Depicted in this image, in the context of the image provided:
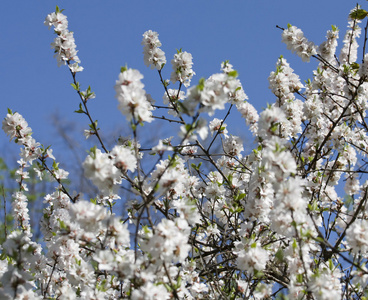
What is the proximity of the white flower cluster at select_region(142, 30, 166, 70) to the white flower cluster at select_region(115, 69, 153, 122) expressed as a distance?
164cm

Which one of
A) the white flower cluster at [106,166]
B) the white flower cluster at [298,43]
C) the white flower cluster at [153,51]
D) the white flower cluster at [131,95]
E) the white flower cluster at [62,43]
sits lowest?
the white flower cluster at [106,166]

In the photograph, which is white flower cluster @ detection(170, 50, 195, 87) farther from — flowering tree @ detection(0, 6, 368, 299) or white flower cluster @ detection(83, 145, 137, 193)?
white flower cluster @ detection(83, 145, 137, 193)

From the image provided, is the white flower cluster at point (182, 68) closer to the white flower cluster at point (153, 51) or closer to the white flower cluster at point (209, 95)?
the white flower cluster at point (153, 51)

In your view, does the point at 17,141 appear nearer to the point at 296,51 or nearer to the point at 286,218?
the point at 286,218

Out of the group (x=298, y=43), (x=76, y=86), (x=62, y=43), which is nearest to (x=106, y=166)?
(x=76, y=86)

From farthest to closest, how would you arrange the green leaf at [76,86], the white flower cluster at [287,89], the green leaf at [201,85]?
the white flower cluster at [287,89] < the green leaf at [76,86] < the green leaf at [201,85]

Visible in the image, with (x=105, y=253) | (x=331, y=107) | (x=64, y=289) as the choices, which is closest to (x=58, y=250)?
(x=64, y=289)

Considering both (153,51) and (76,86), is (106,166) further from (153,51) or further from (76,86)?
(153,51)

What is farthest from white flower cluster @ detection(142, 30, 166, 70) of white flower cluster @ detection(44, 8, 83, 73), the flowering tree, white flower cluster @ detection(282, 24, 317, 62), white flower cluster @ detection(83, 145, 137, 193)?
white flower cluster @ detection(83, 145, 137, 193)

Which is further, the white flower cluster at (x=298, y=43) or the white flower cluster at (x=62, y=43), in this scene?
the white flower cluster at (x=298, y=43)

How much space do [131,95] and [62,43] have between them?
168 cm

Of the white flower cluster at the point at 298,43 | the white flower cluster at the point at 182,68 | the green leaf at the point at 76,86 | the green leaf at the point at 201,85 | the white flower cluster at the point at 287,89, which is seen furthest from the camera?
the white flower cluster at the point at 298,43

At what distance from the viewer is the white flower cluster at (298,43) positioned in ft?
13.7

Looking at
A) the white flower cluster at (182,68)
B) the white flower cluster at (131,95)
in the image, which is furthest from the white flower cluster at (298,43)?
the white flower cluster at (131,95)
